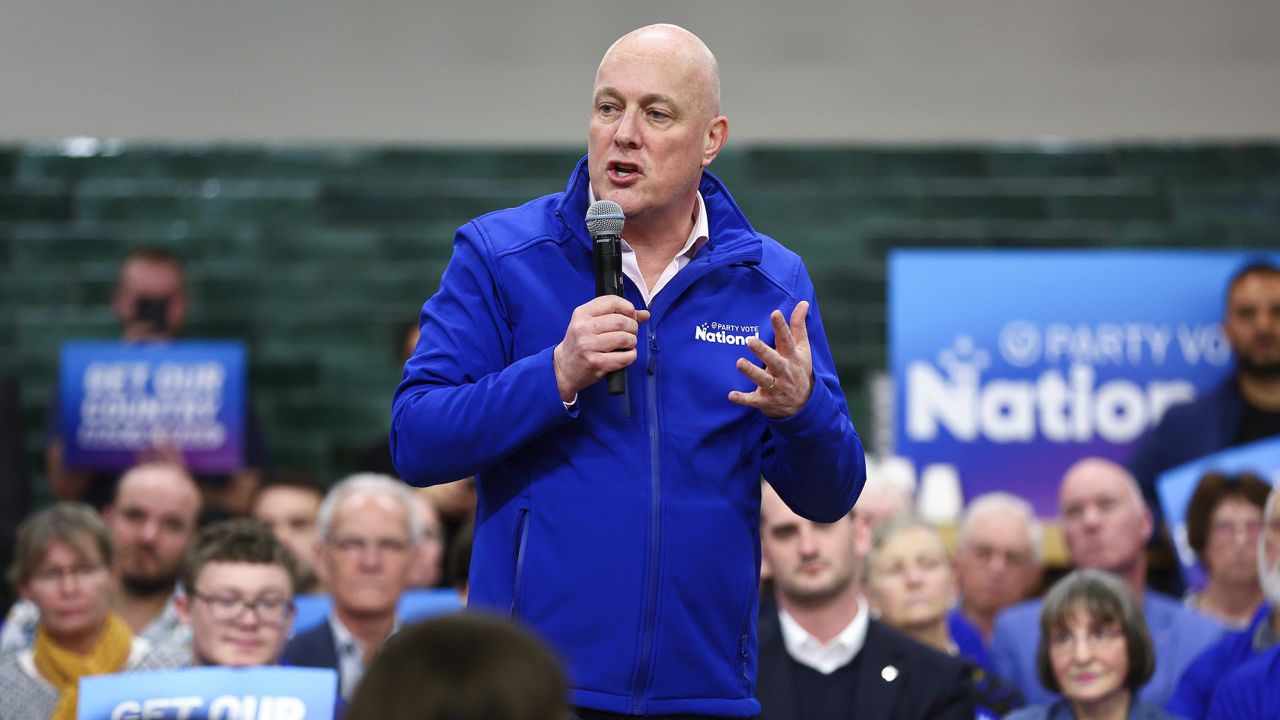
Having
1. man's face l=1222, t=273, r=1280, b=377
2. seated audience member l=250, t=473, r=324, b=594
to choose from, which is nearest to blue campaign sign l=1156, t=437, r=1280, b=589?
man's face l=1222, t=273, r=1280, b=377

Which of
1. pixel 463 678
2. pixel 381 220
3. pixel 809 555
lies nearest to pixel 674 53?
pixel 463 678

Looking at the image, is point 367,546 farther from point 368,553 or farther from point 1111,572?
point 1111,572

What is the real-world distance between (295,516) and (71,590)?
1.18m

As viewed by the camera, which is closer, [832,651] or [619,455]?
[619,455]

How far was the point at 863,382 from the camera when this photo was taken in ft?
24.0

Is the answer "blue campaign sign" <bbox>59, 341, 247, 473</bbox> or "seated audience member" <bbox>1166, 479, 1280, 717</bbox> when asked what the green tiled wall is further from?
"seated audience member" <bbox>1166, 479, 1280, 717</bbox>

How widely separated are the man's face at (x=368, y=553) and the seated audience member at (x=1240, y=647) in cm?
208

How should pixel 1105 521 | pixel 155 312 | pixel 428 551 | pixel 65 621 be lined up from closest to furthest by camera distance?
pixel 65 621 → pixel 428 551 → pixel 1105 521 → pixel 155 312

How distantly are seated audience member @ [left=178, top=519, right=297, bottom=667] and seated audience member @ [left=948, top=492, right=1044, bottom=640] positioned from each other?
93.2 inches

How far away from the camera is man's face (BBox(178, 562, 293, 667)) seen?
406cm

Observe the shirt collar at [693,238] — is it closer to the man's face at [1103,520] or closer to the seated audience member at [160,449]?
the man's face at [1103,520]

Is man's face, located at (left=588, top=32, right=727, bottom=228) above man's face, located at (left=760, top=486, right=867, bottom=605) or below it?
above

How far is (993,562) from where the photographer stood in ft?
18.5

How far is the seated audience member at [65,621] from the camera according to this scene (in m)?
4.32
